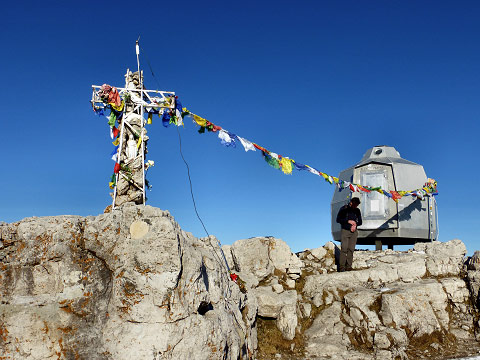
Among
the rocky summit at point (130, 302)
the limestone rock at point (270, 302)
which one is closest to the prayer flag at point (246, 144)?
the limestone rock at point (270, 302)

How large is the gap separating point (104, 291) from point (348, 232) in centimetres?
984

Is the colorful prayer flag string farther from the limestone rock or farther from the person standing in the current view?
the limestone rock

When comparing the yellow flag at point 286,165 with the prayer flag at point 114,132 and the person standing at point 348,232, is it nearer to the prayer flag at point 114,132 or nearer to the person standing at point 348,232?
the person standing at point 348,232

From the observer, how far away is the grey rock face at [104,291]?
21.5ft

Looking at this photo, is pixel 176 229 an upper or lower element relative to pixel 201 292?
upper

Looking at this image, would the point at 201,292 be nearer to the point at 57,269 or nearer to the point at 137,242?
the point at 137,242

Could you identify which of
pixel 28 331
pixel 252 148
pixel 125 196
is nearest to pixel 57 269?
pixel 28 331

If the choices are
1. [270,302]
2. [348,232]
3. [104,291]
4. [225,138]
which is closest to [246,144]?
[225,138]

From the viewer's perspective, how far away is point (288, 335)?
436 inches

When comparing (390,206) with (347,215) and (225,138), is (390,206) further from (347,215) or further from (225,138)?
(225,138)

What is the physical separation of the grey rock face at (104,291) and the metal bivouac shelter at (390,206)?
12186 mm

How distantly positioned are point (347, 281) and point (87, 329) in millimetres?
9550

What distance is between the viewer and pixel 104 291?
691cm

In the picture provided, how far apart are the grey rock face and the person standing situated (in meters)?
8.04
